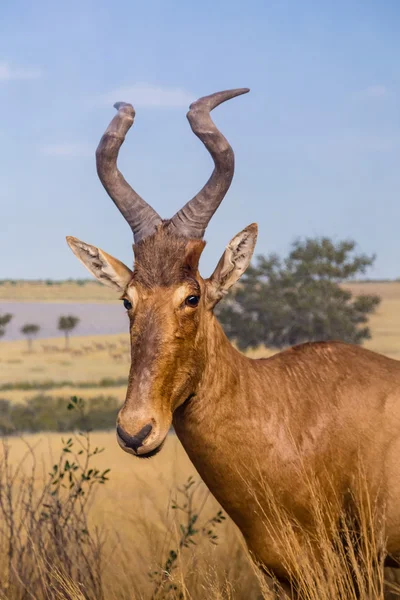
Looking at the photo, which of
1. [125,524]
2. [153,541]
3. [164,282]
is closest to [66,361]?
[125,524]

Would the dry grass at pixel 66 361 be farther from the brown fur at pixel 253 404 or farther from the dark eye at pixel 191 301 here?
the dark eye at pixel 191 301

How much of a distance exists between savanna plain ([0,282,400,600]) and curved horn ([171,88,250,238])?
2400 millimetres

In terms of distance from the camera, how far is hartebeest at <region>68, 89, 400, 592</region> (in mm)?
6461

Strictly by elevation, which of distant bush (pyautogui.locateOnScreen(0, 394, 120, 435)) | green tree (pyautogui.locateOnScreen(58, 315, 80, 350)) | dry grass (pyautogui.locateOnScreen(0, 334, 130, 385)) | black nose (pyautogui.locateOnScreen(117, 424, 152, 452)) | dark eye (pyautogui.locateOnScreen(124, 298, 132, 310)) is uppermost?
dark eye (pyautogui.locateOnScreen(124, 298, 132, 310))

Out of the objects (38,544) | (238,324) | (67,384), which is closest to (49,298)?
(67,384)

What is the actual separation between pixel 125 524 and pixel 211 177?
24.6 feet

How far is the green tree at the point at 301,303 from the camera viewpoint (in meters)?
43.6

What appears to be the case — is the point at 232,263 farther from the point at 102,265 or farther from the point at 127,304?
the point at 102,265

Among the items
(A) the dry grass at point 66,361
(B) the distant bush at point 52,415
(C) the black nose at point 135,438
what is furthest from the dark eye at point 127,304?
(A) the dry grass at point 66,361

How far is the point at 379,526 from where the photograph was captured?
7383mm

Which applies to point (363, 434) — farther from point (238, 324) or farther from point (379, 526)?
point (238, 324)

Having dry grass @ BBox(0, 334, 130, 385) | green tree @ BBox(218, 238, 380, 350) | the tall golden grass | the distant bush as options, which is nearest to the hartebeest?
the tall golden grass

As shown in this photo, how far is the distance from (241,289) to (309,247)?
13.6 ft

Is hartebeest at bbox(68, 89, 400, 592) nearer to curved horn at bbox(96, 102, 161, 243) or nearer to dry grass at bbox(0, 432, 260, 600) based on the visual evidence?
curved horn at bbox(96, 102, 161, 243)
